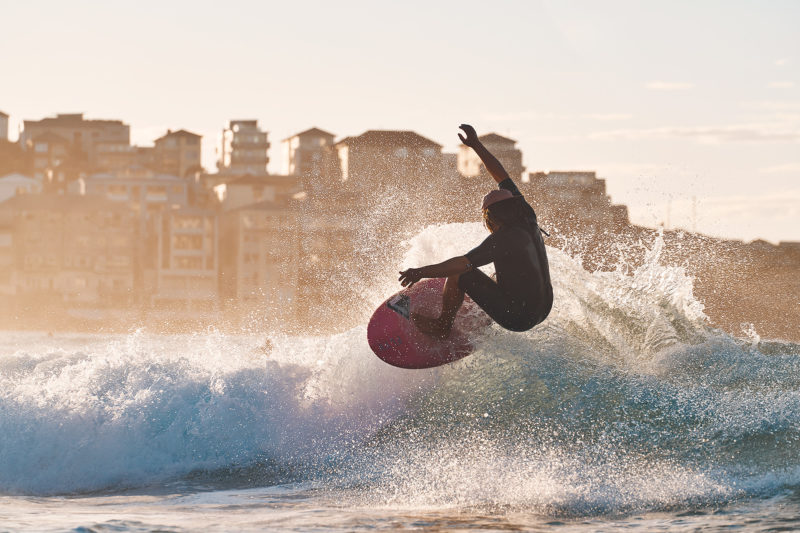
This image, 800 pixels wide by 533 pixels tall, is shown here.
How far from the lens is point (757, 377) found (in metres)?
10.1

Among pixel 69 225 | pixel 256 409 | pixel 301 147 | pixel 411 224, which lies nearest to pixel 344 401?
pixel 256 409

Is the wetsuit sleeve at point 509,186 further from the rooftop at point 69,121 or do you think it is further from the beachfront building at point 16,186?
the rooftop at point 69,121

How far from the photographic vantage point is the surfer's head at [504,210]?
8391 millimetres

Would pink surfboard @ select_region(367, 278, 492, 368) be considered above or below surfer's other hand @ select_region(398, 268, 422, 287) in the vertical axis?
below

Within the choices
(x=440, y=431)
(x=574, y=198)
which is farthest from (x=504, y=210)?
(x=574, y=198)

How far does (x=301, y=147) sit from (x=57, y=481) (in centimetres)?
9083

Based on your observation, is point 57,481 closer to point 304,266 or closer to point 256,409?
point 256,409

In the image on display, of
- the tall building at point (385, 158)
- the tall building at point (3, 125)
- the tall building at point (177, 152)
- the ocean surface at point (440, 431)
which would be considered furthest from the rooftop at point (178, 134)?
the ocean surface at point (440, 431)

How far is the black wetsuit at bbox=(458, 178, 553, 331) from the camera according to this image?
325 inches

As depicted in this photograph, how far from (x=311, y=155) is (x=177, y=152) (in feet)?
69.1

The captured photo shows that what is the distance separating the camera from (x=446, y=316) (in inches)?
359

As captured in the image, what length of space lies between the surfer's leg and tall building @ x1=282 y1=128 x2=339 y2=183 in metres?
73.3

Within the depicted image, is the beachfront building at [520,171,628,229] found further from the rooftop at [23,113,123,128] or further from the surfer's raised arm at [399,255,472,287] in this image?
the rooftop at [23,113,123,128]

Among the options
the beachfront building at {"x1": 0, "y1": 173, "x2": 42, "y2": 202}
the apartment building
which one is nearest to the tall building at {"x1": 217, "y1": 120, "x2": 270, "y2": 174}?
the apartment building
